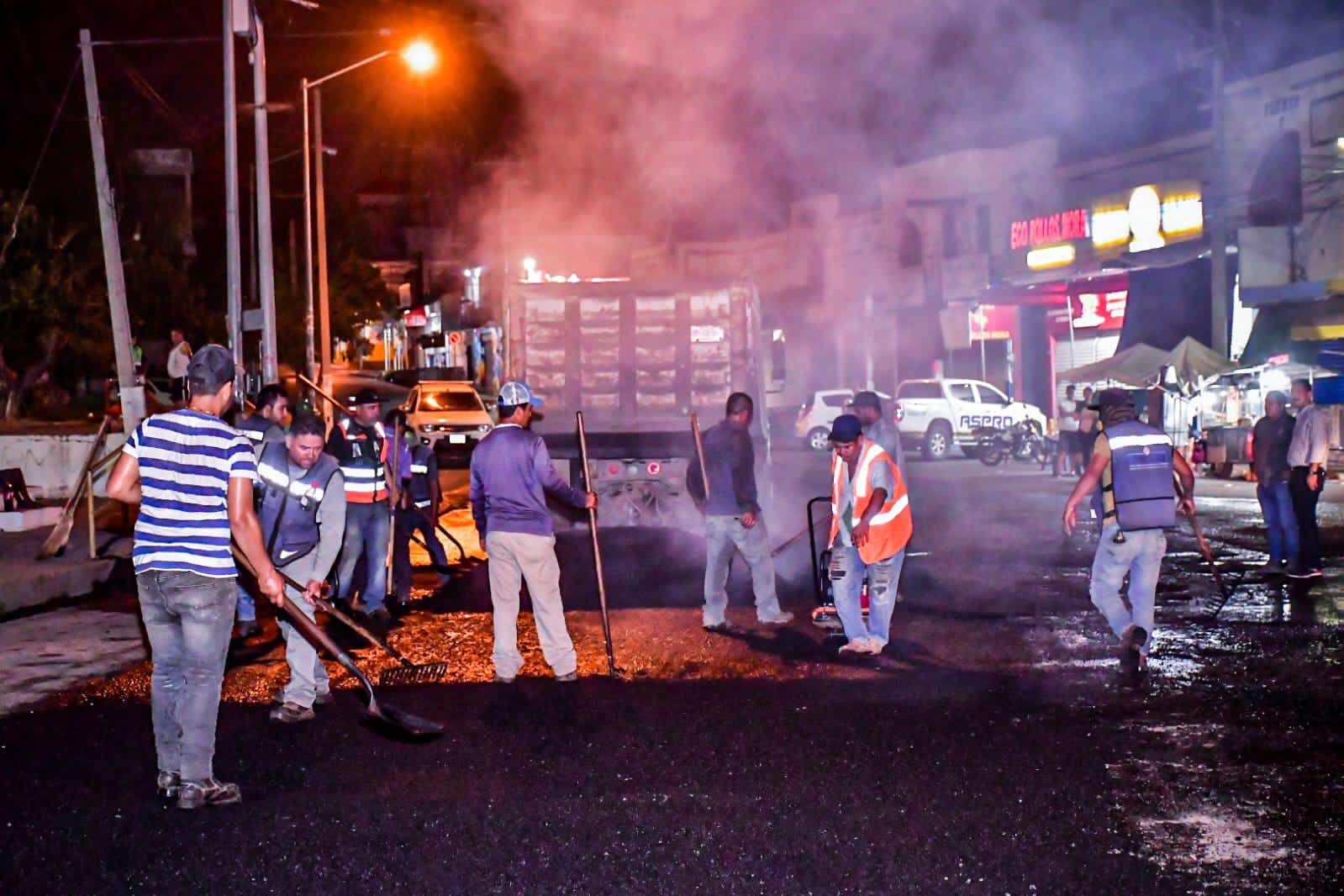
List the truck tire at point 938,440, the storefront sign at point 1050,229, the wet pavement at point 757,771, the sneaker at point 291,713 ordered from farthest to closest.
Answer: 1. the storefront sign at point 1050,229
2. the truck tire at point 938,440
3. the sneaker at point 291,713
4. the wet pavement at point 757,771

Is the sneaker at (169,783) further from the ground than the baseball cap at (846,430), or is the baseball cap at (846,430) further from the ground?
the baseball cap at (846,430)

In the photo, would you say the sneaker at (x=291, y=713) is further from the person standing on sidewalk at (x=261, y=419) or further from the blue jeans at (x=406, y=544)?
the blue jeans at (x=406, y=544)

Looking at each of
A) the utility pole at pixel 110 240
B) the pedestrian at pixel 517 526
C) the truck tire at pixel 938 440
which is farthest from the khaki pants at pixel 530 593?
the truck tire at pixel 938 440

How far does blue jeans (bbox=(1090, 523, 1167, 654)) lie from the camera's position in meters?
8.37

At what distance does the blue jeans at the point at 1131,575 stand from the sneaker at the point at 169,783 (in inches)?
200

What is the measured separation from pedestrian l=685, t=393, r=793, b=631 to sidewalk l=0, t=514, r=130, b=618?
19.1ft

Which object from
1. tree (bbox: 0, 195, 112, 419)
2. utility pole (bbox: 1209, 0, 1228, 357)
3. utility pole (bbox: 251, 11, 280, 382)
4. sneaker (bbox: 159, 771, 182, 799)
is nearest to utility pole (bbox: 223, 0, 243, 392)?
utility pole (bbox: 251, 11, 280, 382)

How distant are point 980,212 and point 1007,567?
94.8 feet

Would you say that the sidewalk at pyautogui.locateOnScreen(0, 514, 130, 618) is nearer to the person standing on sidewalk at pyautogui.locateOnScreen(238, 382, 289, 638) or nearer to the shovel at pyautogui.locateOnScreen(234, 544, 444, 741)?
→ the person standing on sidewalk at pyautogui.locateOnScreen(238, 382, 289, 638)

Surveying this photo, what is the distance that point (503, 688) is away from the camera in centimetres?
831

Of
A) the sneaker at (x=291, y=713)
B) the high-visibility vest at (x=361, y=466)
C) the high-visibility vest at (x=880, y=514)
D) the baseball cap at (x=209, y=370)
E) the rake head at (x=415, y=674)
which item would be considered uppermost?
the baseball cap at (x=209, y=370)

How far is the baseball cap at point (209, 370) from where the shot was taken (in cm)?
587

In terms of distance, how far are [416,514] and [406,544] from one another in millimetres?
309

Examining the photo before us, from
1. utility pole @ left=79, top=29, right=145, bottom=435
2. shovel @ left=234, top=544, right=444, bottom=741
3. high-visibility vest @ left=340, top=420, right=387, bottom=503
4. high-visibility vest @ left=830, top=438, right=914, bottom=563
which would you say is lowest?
shovel @ left=234, top=544, right=444, bottom=741
